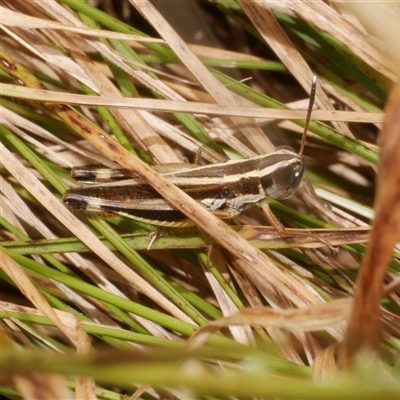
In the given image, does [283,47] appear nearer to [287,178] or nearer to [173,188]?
[287,178]

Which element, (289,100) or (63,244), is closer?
(63,244)

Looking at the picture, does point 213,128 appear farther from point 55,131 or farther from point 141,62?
point 55,131

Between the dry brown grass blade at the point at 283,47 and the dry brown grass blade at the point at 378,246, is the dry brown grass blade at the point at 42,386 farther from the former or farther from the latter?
the dry brown grass blade at the point at 283,47

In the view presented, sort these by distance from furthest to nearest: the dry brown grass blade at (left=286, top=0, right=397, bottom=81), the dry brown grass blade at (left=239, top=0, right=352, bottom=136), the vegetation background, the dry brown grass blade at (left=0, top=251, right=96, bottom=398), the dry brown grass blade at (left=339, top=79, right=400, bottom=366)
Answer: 1. the dry brown grass blade at (left=239, top=0, right=352, bottom=136)
2. the dry brown grass blade at (left=286, top=0, right=397, bottom=81)
3. the vegetation background
4. the dry brown grass blade at (left=0, top=251, right=96, bottom=398)
5. the dry brown grass blade at (left=339, top=79, right=400, bottom=366)

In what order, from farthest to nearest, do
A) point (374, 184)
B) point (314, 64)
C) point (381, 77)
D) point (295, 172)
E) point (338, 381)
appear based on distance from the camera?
point (374, 184) → point (314, 64) → point (381, 77) → point (295, 172) → point (338, 381)

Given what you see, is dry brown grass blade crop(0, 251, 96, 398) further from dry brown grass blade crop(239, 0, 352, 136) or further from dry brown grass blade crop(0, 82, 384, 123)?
dry brown grass blade crop(239, 0, 352, 136)

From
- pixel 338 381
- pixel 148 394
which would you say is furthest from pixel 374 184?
pixel 338 381

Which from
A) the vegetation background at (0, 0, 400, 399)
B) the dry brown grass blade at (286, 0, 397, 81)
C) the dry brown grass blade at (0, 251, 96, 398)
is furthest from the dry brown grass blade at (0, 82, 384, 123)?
the dry brown grass blade at (0, 251, 96, 398)

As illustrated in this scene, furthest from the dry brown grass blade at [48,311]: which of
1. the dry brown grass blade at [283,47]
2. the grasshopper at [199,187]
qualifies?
the dry brown grass blade at [283,47]
